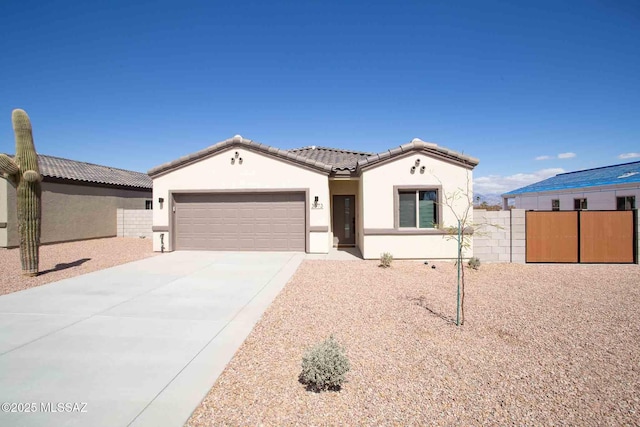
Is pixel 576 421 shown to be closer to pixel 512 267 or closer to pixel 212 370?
pixel 212 370

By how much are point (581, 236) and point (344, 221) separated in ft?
27.8

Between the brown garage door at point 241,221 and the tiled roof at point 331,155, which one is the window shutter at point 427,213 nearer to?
the brown garage door at point 241,221

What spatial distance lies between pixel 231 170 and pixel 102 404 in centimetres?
1042

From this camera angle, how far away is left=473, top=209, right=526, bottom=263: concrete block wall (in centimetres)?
1045

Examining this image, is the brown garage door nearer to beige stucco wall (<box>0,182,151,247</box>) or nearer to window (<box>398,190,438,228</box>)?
window (<box>398,190,438,228</box>)

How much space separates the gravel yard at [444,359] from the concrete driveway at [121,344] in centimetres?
40

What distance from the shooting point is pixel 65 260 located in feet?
37.1

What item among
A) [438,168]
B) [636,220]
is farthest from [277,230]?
[636,220]

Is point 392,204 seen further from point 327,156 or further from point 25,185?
point 25,185

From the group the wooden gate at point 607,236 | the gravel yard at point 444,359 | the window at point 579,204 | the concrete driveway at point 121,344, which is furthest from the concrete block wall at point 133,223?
the window at point 579,204

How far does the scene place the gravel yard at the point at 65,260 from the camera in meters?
8.30

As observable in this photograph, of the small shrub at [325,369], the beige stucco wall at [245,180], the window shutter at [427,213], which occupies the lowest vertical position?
the small shrub at [325,369]

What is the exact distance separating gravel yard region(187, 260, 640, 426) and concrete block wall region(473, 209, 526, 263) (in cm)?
305

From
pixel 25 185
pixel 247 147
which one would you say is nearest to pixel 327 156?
pixel 247 147
